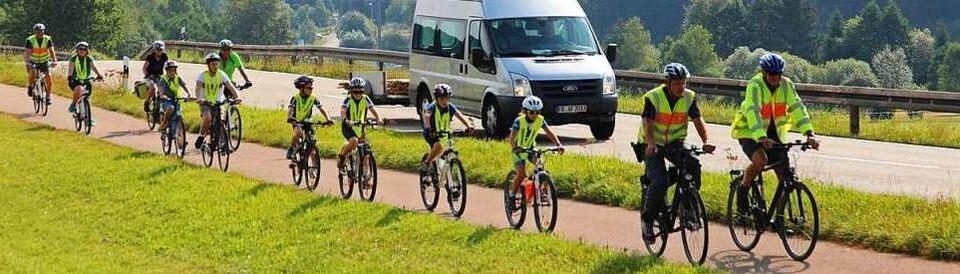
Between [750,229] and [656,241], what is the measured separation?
778mm

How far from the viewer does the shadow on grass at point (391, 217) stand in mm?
13867

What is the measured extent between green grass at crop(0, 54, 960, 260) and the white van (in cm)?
119


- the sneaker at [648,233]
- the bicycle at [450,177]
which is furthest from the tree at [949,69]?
the sneaker at [648,233]

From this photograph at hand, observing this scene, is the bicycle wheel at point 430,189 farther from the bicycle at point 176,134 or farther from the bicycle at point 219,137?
the bicycle at point 176,134

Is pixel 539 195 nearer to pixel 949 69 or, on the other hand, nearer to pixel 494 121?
pixel 494 121

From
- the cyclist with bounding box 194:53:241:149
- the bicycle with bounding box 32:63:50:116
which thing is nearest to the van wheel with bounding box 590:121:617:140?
the cyclist with bounding box 194:53:241:149

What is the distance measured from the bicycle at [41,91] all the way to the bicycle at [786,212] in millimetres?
19434

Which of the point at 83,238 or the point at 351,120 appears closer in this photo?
the point at 83,238

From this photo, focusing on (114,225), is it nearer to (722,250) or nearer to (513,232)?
(513,232)

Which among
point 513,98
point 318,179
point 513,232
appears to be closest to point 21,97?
point 513,98

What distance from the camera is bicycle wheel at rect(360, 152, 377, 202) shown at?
1547cm

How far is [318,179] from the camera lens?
16.6 m

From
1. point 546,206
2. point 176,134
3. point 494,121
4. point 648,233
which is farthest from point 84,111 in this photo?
point 648,233

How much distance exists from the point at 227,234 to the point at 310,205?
151 cm
